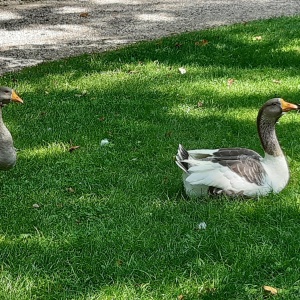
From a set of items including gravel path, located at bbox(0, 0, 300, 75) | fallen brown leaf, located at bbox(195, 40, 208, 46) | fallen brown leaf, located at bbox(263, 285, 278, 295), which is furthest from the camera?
gravel path, located at bbox(0, 0, 300, 75)

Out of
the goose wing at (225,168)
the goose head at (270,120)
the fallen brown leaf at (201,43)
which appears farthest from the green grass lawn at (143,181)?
the goose head at (270,120)

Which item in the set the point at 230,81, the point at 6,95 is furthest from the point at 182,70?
the point at 6,95

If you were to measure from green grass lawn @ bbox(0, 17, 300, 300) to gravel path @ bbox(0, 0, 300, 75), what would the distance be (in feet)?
4.08

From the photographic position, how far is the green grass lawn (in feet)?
13.4

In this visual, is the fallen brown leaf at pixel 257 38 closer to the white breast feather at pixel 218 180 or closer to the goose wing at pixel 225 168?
the goose wing at pixel 225 168

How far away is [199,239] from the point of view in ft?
14.7

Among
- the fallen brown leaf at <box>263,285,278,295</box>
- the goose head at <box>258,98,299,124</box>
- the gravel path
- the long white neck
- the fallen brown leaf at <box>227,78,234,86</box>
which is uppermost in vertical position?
the goose head at <box>258,98,299,124</box>

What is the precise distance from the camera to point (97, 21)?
40.8 feet

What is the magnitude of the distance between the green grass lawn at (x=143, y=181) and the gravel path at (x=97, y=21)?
1.24 m

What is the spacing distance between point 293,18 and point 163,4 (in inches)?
134

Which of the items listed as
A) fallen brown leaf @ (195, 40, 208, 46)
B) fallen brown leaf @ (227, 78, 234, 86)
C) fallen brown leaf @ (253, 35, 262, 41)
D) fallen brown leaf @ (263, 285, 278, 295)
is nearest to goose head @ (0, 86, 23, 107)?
fallen brown leaf @ (263, 285, 278, 295)

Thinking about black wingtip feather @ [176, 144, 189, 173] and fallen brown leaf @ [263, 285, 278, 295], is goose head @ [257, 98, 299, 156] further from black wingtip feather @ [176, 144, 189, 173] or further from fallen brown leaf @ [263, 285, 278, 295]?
fallen brown leaf @ [263, 285, 278, 295]

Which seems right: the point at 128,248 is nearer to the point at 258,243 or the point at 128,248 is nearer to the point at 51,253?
the point at 51,253

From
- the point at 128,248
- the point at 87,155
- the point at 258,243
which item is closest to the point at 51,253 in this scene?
the point at 128,248
